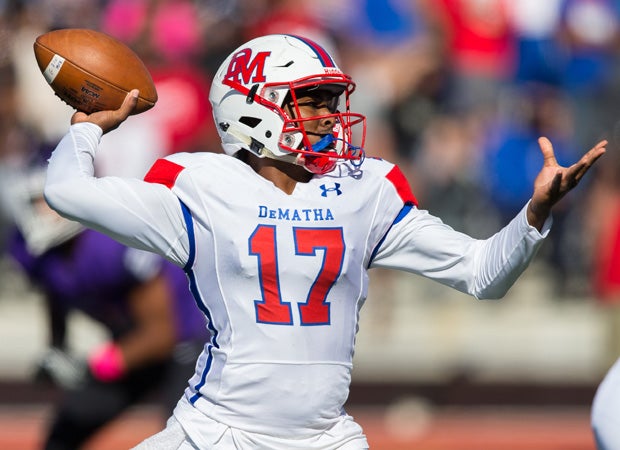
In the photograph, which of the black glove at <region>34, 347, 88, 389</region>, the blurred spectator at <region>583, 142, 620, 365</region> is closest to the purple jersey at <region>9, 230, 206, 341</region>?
the black glove at <region>34, 347, 88, 389</region>

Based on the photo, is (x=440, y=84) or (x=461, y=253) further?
(x=440, y=84)

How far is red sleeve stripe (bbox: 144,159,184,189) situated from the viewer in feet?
11.3

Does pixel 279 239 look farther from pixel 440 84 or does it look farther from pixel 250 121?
pixel 440 84

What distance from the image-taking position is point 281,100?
3.48m

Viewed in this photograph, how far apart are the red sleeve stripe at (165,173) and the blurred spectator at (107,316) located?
1.92 meters

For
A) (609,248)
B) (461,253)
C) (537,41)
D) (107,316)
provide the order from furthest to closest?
(537,41) < (609,248) < (107,316) < (461,253)

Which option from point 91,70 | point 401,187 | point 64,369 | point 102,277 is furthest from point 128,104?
point 64,369

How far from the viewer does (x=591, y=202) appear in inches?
348

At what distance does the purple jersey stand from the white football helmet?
1.88m

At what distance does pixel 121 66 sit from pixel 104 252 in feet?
6.47

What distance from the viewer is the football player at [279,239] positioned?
10.9ft

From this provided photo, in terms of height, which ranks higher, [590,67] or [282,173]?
[282,173]

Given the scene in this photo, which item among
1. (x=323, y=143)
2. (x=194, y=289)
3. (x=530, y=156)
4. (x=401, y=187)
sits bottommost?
(x=530, y=156)

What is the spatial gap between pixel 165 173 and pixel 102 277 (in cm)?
210
